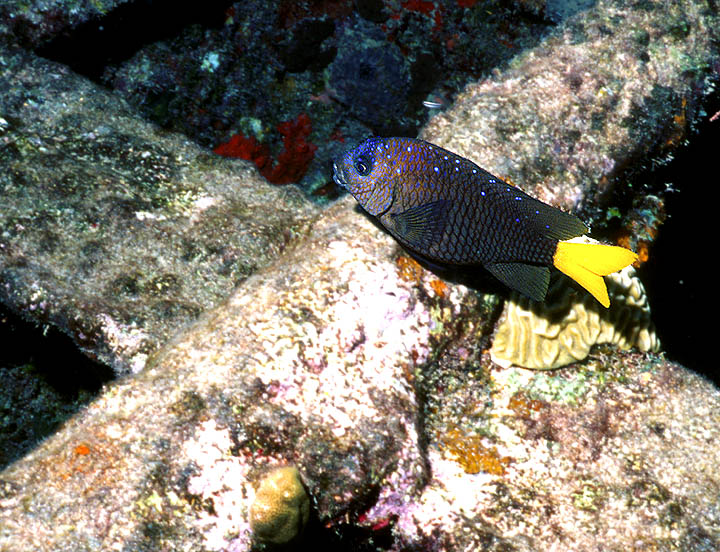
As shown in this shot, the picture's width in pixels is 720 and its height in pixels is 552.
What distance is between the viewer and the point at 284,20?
5.59 m

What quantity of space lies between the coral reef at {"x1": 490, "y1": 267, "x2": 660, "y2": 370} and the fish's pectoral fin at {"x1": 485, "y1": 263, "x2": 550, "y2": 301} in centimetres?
42

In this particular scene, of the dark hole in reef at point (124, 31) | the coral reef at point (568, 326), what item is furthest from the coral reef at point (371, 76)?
the coral reef at point (568, 326)

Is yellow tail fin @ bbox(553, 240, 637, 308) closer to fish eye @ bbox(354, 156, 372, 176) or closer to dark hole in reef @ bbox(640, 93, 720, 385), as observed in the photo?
fish eye @ bbox(354, 156, 372, 176)

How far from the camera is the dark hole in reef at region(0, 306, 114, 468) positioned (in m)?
3.67

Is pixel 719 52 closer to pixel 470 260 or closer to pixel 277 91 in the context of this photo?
pixel 470 260

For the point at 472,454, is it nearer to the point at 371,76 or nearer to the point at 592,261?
the point at 592,261

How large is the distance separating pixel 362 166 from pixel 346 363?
0.94 metres

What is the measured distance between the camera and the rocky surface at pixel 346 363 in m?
2.15

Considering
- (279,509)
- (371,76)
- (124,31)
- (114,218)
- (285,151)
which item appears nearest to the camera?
(279,509)

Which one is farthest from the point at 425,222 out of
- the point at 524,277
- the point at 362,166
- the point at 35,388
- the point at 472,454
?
the point at 35,388

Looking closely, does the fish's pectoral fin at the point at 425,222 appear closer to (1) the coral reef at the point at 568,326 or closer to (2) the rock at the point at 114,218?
(1) the coral reef at the point at 568,326

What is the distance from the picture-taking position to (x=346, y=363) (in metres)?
2.47

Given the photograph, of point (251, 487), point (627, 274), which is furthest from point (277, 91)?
point (251, 487)

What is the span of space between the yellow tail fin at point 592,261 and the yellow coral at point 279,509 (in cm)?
157
